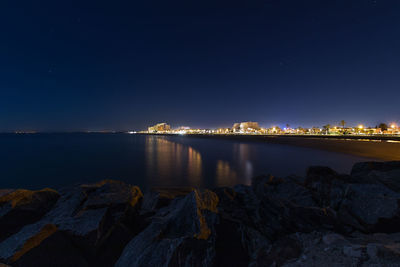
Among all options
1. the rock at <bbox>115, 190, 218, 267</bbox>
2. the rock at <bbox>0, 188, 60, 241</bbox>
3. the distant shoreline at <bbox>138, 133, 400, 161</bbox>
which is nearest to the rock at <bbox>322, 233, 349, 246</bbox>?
the rock at <bbox>115, 190, 218, 267</bbox>

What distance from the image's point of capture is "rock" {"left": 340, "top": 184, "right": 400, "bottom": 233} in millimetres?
3487

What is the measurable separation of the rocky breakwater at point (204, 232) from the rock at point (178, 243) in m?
0.02

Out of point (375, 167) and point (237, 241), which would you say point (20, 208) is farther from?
point (375, 167)

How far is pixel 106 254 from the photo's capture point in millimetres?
3760

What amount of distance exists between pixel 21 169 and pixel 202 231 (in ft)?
87.5

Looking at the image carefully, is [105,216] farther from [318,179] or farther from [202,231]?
[318,179]

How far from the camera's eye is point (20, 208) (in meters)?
4.77

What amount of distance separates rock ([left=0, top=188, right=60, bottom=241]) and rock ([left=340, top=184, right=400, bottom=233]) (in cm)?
865

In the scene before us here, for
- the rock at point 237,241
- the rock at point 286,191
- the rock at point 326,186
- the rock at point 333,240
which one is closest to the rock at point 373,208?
the rock at point 326,186

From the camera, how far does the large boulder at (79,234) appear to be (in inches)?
132

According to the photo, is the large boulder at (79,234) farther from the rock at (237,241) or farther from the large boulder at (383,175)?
the large boulder at (383,175)

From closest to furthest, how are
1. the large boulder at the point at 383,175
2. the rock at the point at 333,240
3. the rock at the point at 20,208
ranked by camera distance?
the rock at the point at 333,240 → the rock at the point at 20,208 → the large boulder at the point at 383,175

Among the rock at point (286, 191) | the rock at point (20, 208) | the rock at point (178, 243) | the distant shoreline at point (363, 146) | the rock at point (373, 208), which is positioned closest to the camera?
the rock at point (178, 243)

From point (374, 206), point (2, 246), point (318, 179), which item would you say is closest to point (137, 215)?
→ point (2, 246)
